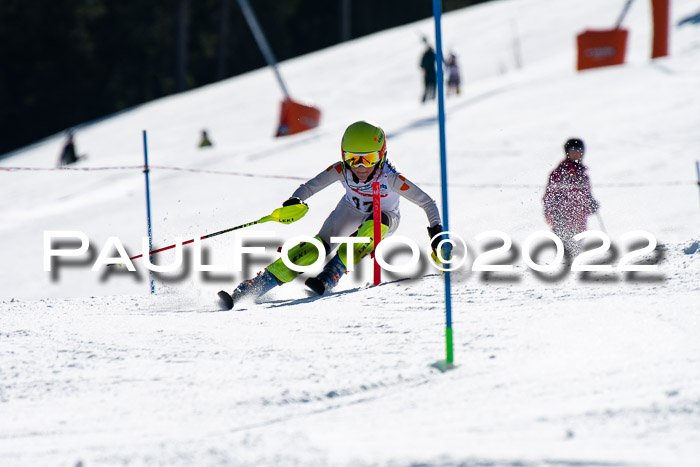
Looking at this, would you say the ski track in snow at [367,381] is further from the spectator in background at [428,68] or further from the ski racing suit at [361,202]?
the spectator in background at [428,68]

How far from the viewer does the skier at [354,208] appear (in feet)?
22.7

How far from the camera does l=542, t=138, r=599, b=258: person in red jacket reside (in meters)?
7.95

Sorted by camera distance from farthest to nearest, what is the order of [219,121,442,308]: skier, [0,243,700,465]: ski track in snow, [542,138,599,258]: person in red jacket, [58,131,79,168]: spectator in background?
[58,131,79,168]: spectator in background → [542,138,599,258]: person in red jacket → [219,121,442,308]: skier → [0,243,700,465]: ski track in snow

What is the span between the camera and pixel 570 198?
8.02 metres

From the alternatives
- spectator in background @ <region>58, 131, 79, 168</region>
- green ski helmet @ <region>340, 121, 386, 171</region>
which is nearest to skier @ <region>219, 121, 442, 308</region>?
green ski helmet @ <region>340, 121, 386, 171</region>

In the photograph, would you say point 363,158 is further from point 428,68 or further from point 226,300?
point 428,68

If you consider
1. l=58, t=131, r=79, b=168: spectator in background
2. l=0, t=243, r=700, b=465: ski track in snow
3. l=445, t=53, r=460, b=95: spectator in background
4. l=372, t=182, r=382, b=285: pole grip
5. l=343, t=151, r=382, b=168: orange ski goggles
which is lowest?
l=0, t=243, r=700, b=465: ski track in snow

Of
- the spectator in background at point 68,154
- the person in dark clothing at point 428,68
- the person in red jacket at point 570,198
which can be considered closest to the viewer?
the person in red jacket at point 570,198

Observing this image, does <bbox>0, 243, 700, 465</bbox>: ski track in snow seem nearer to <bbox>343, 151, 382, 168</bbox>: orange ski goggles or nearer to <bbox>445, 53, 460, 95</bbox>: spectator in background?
<bbox>343, 151, 382, 168</bbox>: orange ski goggles

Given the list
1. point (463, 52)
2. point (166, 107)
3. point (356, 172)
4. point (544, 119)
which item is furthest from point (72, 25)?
point (356, 172)

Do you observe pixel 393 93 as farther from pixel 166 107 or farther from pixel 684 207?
pixel 684 207

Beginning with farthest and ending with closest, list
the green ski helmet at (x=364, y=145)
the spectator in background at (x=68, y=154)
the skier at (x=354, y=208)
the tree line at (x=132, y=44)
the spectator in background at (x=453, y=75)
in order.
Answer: the tree line at (x=132, y=44) < the spectator in background at (x=68, y=154) < the spectator in background at (x=453, y=75) < the green ski helmet at (x=364, y=145) < the skier at (x=354, y=208)

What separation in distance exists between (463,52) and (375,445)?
25964mm

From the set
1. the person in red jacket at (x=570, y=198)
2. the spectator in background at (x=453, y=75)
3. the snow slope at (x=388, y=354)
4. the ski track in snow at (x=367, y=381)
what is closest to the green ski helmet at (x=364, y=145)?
the snow slope at (x=388, y=354)
